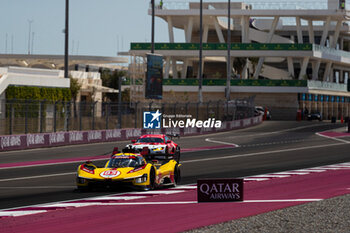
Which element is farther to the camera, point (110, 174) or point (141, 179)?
point (141, 179)

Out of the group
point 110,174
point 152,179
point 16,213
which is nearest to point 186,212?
point 16,213

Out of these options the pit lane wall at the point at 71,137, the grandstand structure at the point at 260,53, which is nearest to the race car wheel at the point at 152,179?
the pit lane wall at the point at 71,137

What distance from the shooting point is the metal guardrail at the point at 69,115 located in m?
38.8

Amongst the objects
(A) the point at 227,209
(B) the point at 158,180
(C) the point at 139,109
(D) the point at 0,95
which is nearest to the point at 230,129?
(C) the point at 139,109

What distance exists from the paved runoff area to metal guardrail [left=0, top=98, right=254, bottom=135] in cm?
2043

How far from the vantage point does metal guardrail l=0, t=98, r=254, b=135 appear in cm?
3884

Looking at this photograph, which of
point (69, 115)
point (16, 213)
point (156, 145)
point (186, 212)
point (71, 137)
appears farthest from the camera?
point (71, 137)

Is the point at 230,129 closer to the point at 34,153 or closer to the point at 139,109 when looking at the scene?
the point at 139,109

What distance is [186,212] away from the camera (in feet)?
48.4

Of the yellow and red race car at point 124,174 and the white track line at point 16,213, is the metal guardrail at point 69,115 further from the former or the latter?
the white track line at point 16,213

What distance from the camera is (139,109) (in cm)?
5297

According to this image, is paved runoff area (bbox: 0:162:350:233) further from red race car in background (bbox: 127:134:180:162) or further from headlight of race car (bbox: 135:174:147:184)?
red race car in background (bbox: 127:134:180:162)

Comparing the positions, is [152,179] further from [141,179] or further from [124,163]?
[124,163]

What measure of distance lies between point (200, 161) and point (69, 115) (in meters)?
13.4
